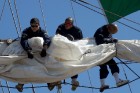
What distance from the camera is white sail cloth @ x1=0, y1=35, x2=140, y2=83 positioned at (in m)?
8.22

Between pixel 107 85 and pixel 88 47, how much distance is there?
2.38 feet

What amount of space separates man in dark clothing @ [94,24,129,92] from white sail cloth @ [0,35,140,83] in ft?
0.27

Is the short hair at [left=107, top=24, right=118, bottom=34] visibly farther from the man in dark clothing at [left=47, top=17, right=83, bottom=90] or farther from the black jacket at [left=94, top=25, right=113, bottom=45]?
the man in dark clothing at [left=47, top=17, right=83, bottom=90]

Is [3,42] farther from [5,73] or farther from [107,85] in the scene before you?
[107,85]

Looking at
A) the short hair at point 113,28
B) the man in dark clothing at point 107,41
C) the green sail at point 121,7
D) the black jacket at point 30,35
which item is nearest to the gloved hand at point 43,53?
the black jacket at point 30,35

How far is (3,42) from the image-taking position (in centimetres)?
867

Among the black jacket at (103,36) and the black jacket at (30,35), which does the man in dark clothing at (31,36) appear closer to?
the black jacket at (30,35)

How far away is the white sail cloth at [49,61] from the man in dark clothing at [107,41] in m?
0.08

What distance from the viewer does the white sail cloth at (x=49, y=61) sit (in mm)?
8219

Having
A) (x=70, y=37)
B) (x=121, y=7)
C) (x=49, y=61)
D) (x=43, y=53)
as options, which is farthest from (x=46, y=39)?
(x=121, y=7)

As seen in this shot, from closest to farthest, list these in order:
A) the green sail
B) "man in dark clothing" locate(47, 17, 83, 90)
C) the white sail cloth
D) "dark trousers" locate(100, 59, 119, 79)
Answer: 1. the white sail cloth
2. "dark trousers" locate(100, 59, 119, 79)
3. "man in dark clothing" locate(47, 17, 83, 90)
4. the green sail

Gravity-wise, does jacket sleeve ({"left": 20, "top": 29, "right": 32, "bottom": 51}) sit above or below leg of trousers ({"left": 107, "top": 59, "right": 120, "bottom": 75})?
above

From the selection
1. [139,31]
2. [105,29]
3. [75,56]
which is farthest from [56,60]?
[139,31]

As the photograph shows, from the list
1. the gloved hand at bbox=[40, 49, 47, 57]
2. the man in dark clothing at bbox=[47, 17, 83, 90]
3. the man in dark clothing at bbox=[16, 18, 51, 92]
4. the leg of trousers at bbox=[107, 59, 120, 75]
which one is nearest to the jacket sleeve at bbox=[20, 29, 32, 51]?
the man in dark clothing at bbox=[16, 18, 51, 92]
